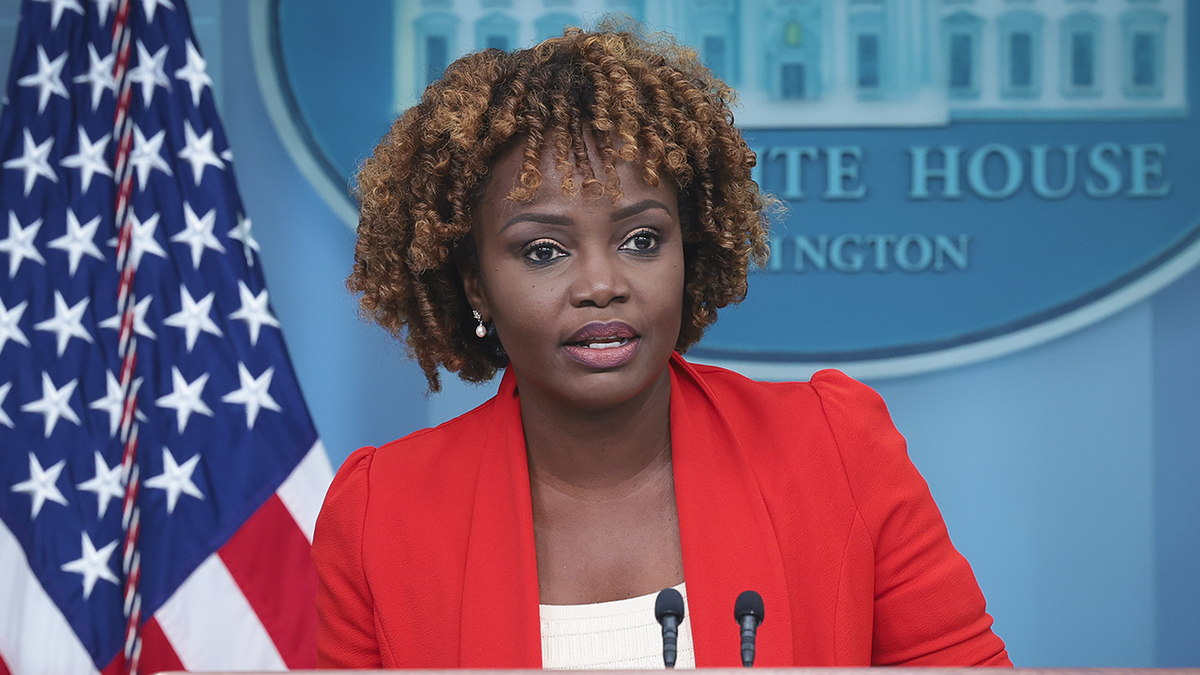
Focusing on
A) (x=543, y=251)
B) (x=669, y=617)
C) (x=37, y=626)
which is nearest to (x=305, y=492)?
(x=37, y=626)

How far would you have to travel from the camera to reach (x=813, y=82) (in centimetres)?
278

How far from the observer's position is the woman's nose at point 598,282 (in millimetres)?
1339

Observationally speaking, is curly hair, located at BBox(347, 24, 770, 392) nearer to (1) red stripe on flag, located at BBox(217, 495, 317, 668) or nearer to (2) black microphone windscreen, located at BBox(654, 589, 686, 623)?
(2) black microphone windscreen, located at BBox(654, 589, 686, 623)

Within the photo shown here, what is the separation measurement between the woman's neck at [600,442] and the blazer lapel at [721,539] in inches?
1.5

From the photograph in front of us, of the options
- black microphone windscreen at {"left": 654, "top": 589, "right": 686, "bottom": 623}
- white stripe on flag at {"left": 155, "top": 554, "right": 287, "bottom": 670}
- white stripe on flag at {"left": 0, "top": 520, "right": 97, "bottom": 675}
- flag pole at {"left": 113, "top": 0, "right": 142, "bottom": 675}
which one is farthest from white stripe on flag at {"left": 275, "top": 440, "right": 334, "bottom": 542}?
black microphone windscreen at {"left": 654, "top": 589, "right": 686, "bottom": 623}

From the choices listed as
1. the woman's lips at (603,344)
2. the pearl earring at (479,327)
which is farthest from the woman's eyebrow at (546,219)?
Answer: the pearl earring at (479,327)

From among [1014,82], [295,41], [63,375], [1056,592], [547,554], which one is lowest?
[1056,592]

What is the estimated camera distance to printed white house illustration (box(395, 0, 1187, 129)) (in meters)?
2.75

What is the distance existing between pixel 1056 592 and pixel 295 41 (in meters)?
2.40

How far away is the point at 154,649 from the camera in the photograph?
243 centimetres

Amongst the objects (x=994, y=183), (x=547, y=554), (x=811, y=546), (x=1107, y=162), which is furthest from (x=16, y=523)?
(x=1107, y=162)

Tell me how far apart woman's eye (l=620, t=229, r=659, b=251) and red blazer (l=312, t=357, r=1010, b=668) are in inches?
9.8

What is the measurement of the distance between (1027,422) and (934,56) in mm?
962

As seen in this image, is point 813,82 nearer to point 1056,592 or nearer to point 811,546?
point 1056,592
